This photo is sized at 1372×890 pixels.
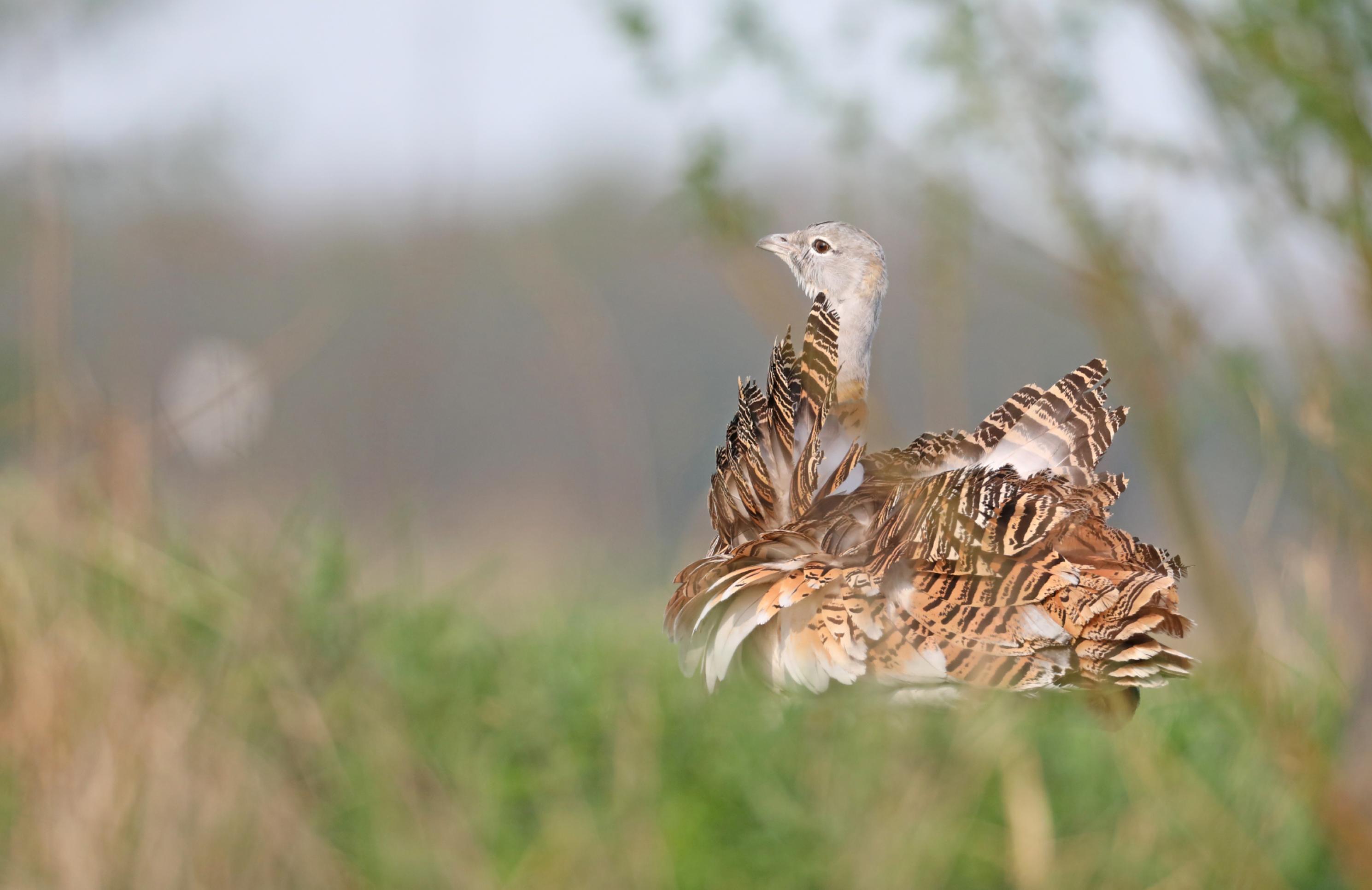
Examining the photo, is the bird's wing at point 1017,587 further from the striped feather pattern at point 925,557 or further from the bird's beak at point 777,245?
the bird's beak at point 777,245

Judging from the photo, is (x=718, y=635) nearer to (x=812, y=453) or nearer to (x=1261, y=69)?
A: (x=812, y=453)

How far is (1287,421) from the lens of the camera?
711 mm

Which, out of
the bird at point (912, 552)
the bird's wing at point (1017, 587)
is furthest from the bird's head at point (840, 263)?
the bird's wing at point (1017, 587)

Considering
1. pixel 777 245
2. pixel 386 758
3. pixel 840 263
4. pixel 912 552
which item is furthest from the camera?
pixel 386 758

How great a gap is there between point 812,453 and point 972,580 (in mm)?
87

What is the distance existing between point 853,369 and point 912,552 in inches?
3.9

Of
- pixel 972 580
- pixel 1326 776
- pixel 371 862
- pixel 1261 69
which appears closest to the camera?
pixel 972 580

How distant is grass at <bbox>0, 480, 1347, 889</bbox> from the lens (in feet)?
4.09

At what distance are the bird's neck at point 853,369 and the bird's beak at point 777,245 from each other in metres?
0.13

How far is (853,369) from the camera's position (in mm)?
480

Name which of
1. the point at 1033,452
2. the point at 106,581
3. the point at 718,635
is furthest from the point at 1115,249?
the point at 106,581

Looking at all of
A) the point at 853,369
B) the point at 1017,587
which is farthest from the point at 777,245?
the point at 1017,587

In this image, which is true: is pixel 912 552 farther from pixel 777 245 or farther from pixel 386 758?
pixel 386 758

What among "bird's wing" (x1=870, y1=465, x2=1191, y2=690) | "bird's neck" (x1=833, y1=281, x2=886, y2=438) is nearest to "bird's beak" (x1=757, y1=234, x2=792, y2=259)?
"bird's neck" (x1=833, y1=281, x2=886, y2=438)
